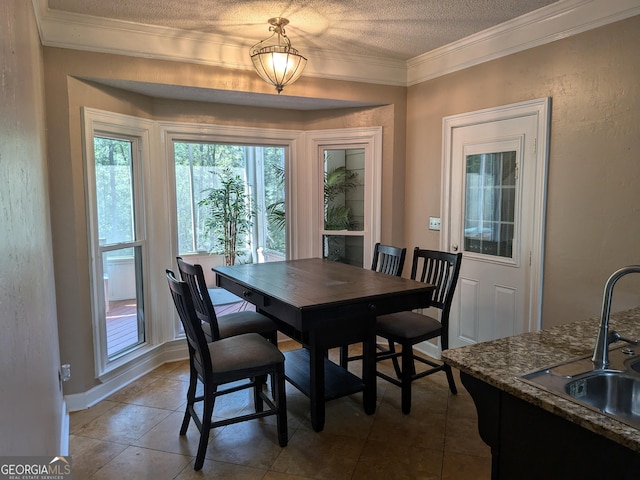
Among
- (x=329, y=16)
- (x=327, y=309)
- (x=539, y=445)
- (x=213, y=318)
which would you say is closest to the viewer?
(x=539, y=445)

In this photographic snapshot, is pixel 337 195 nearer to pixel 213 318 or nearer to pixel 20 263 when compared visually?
pixel 213 318

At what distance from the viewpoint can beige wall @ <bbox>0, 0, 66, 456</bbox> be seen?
1062mm

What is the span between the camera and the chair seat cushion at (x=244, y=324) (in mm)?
2885

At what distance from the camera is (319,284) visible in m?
2.74

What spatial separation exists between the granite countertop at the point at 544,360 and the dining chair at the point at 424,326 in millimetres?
1120

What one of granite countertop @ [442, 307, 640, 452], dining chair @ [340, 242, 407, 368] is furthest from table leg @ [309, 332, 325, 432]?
granite countertop @ [442, 307, 640, 452]

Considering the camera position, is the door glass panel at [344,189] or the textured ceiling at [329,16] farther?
the door glass panel at [344,189]

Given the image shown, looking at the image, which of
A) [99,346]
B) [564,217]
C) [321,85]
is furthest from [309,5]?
[99,346]

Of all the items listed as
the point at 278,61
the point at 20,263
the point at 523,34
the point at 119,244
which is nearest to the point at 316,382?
the point at 20,263

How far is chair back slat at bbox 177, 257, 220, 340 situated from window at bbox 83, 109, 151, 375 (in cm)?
82

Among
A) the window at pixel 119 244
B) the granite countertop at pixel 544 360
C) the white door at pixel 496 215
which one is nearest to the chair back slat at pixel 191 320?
the window at pixel 119 244

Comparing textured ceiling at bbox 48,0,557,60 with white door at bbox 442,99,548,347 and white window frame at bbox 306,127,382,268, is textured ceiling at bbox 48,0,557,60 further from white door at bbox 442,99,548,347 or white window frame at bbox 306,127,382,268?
white window frame at bbox 306,127,382,268

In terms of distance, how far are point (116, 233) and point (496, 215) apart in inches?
113

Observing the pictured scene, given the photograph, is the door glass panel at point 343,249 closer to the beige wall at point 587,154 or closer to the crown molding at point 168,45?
the crown molding at point 168,45
